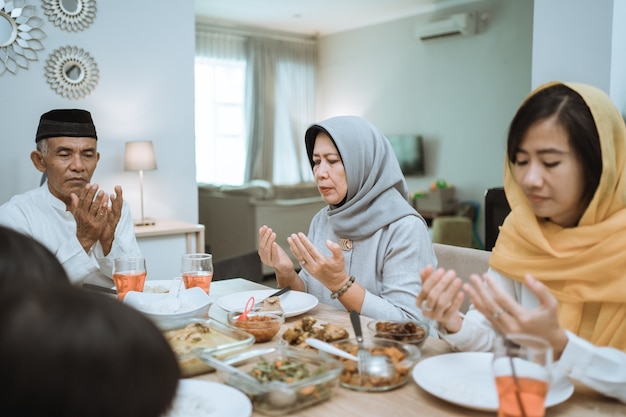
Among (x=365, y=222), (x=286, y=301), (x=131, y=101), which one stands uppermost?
(x=131, y=101)

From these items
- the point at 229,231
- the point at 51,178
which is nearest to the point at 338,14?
the point at 229,231

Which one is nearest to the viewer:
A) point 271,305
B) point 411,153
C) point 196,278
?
point 271,305

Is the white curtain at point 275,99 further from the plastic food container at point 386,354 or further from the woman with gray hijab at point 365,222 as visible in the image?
the plastic food container at point 386,354

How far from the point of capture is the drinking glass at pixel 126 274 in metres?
1.55

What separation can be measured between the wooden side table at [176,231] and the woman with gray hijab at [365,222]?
76.1 inches

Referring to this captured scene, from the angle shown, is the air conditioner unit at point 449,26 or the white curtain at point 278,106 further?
the white curtain at point 278,106

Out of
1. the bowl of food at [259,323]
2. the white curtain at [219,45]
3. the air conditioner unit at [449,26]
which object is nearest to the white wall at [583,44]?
the bowl of food at [259,323]

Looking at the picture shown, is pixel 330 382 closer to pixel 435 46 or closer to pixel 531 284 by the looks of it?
pixel 531 284

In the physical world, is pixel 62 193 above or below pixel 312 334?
above

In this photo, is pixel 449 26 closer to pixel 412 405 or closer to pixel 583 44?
pixel 583 44

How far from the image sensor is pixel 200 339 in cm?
122

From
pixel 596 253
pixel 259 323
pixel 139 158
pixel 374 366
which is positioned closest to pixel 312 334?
pixel 259 323

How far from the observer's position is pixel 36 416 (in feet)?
1.32

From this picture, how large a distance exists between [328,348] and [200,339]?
29cm
